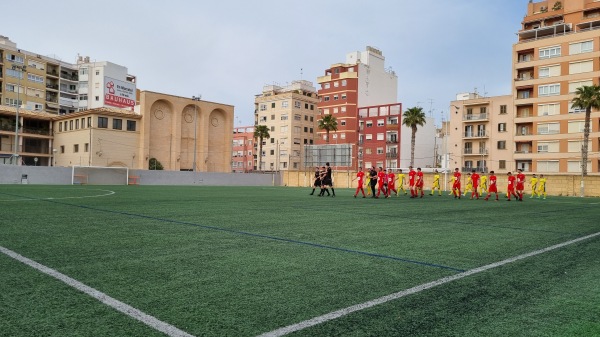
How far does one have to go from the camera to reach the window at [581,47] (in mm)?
54844

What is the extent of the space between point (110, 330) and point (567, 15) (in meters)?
77.2

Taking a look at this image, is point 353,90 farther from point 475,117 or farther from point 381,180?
point 381,180

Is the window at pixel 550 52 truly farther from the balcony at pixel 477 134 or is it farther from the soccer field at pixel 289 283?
the soccer field at pixel 289 283

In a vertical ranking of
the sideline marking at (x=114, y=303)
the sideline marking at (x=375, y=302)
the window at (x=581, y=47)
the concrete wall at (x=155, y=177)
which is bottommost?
the sideline marking at (x=375, y=302)

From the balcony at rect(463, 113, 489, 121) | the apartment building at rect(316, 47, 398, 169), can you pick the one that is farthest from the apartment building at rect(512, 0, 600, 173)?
the apartment building at rect(316, 47, 398, 169)

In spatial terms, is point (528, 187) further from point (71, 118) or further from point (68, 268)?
point (71, 118)

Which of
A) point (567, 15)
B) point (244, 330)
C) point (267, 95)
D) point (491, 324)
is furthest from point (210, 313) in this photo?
point (267, 95)

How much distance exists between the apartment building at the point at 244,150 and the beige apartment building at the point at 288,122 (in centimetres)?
860

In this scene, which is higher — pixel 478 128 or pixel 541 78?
pixel 541 78

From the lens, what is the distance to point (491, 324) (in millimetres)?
3600

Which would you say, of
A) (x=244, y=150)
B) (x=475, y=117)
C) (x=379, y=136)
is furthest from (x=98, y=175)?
(x=244, y=150)

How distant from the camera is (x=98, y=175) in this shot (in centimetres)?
4362

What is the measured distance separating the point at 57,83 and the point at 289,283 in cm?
9298

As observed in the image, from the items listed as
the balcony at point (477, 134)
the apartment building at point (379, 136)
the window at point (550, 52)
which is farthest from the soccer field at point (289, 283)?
the apartment building at point (379, 136)
